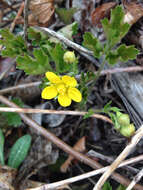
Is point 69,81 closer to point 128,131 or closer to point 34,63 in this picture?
point 34,63

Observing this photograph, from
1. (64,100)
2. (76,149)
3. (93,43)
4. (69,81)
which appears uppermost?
(93,43)

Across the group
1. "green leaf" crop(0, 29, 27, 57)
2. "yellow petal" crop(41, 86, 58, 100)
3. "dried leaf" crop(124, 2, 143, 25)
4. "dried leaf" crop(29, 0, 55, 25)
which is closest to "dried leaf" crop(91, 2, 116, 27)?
"dried leaf" crop(124, 2, 143, 25)

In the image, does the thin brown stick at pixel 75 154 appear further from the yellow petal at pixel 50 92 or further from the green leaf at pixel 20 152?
the yellow petal at pixel 50 92

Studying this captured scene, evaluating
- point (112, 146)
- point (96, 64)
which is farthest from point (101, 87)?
point (112, 146)

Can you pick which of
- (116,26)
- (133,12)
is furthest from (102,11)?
(116,26)

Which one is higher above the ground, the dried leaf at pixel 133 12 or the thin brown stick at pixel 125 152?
the dried leaf at pixel 133 12

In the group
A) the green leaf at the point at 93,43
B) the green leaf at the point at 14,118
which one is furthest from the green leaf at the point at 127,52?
the green leaf at the point at 14,118
